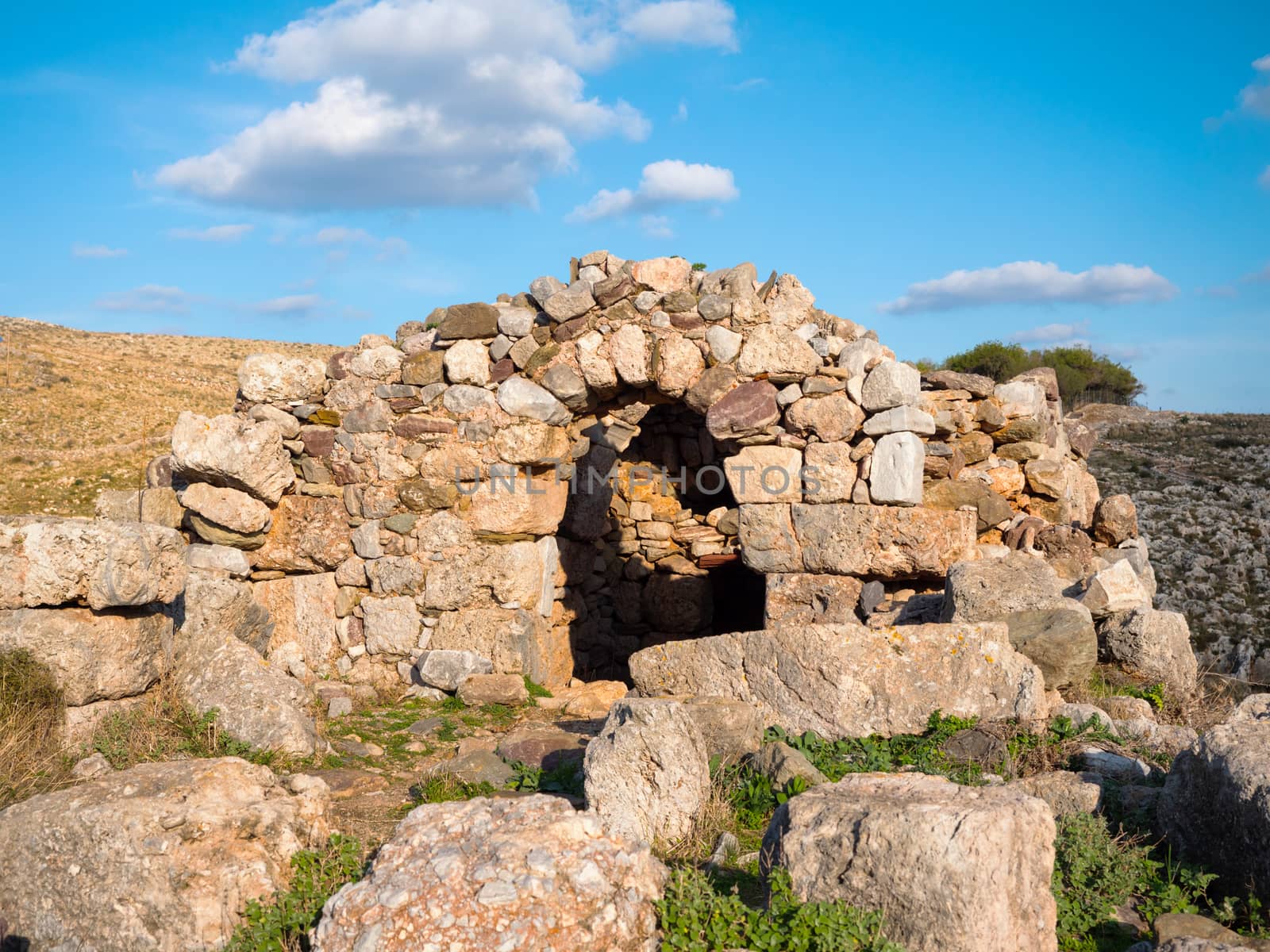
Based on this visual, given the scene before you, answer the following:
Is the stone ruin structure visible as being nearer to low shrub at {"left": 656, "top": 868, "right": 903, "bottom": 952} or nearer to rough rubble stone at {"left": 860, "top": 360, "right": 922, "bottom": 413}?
rough rubble stone at {"left": 860, "top": 360, "right": 922, "bottom": 413}

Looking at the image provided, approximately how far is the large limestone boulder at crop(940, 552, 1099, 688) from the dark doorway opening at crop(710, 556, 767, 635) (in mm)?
4148

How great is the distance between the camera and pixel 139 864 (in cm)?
303

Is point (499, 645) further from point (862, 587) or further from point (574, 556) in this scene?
point (862, 587)

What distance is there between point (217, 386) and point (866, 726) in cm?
2384

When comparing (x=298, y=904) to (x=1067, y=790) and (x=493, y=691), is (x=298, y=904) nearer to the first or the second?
(x=1067, y=790)

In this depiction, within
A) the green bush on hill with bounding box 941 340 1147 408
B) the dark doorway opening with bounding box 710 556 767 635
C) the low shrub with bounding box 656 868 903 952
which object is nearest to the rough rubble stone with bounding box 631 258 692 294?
the dark doorway opening with bounding box 710 556 767 635

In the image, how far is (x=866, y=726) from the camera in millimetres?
4516

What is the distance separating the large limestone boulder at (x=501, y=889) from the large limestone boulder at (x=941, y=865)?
20.1 inches

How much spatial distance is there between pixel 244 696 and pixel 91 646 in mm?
747

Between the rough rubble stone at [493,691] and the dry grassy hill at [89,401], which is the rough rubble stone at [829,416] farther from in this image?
the dry grassy hill at [89,401]

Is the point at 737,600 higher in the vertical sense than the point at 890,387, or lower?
lower

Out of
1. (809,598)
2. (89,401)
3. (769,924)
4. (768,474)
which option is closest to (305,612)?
(768,474)

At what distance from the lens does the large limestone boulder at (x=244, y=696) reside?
4.75 m

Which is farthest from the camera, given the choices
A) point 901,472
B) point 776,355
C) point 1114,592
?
point 776,355
